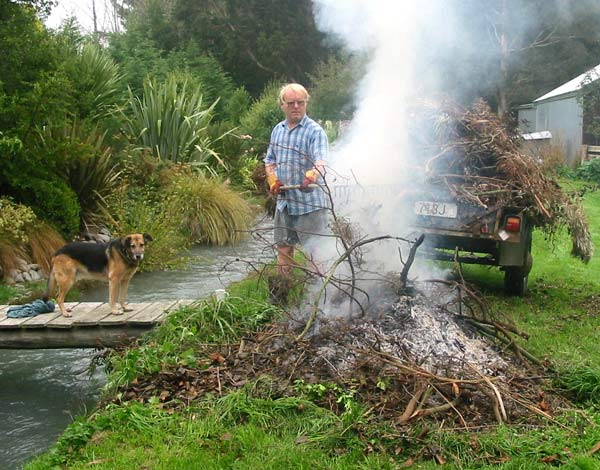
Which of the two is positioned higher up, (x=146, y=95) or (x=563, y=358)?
(x=146, y=95)

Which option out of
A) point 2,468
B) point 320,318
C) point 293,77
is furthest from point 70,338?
point 293,77

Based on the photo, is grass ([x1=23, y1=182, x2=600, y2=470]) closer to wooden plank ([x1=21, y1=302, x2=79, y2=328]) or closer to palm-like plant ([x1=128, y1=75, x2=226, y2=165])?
wooden plank ([x1=21, y1=302, x2=79, y2=328])

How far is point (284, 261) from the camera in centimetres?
547

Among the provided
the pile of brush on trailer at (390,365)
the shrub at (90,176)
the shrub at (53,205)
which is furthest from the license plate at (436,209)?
the shrub at (90,176)

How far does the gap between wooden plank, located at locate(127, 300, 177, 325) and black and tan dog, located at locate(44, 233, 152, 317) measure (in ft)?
0.58

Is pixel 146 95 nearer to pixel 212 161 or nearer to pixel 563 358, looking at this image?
pixel 212 161

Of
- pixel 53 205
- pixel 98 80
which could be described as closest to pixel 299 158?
pixel 53 205

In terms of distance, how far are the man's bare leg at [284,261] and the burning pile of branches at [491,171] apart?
1599mm

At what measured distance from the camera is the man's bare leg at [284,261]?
205 inches

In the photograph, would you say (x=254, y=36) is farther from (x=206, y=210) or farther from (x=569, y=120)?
(x=206, y=210)

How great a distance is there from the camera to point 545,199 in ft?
20.9

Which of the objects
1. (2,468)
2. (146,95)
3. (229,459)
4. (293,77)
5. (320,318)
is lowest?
(2,468)

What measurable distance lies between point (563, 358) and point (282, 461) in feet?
7.43

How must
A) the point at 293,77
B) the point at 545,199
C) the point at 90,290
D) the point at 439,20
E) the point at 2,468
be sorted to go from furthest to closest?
the point at 293,77 → the point at 439,20 → the point at 90,290 → the point at 545,199 → the point at 2,468
